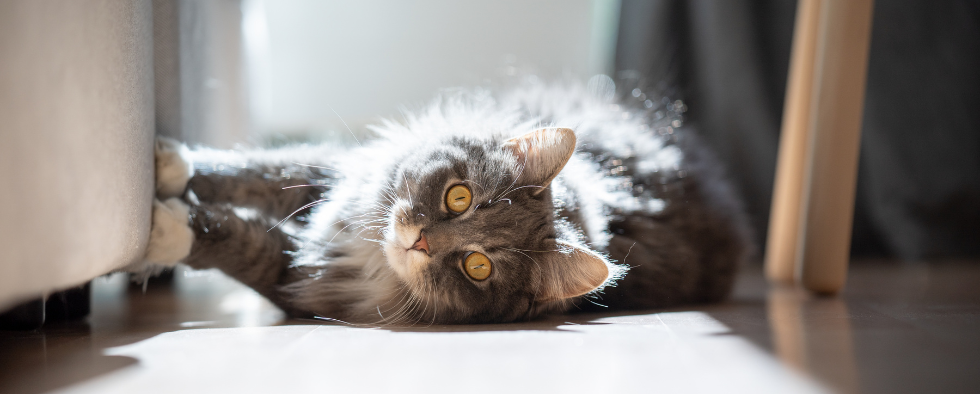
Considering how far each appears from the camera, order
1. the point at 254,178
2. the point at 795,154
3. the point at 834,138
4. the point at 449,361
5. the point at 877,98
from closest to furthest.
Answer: the point at 449,361, the point at 254,178, the point at 834,138, the point at 795,154, the point at 877,98

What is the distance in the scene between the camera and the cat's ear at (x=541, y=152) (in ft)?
3.78

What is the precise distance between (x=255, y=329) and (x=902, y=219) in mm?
2430

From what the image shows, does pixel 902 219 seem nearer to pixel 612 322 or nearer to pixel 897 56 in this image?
pixel 897 56

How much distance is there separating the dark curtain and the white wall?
1.01 ft

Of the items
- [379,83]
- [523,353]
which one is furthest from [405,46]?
[523,353]

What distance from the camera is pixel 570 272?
1.16 metres

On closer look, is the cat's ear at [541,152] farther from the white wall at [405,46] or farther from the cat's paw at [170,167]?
the white wall at [405,46]

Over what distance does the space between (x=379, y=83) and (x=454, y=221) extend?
6.20 ft

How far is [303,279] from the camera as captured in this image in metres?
1.30

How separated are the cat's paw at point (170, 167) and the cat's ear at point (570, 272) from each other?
75cm

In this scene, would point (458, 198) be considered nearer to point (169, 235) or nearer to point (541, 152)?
point (541, 152)

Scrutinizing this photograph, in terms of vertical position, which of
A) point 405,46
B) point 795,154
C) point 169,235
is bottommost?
point 169,235

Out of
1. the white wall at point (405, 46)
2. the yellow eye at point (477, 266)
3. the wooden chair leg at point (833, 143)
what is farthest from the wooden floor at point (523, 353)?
the white wall at point (405, 46)

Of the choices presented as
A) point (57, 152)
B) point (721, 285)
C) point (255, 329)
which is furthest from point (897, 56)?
point (57, 152)
